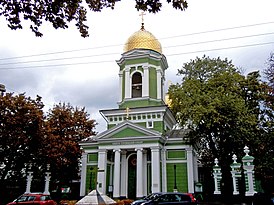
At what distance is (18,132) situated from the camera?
24062mm

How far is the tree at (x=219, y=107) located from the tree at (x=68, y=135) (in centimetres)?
1261

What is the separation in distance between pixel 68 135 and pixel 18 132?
1041 centimetres

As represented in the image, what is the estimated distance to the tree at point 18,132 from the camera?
23812 mm

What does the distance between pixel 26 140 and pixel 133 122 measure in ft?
33.2

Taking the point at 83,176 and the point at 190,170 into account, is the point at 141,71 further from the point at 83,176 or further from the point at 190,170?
the point at 83,176

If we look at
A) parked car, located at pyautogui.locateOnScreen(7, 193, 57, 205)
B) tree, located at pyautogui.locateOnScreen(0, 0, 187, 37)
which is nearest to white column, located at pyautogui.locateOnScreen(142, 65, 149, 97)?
parked car, located at pyautogui.locateOnScreen(7, 193, 57, 205)

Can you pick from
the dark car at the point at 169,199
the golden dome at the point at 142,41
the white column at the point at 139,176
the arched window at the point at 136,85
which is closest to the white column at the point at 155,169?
the white column at the point at 139,176

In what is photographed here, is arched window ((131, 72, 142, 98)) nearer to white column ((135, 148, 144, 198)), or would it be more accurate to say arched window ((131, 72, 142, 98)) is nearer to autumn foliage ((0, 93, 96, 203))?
white column ((135, 148, 144, 198))

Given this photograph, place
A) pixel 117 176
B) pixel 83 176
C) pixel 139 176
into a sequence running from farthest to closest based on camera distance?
1. pixel 83 176
2. pixel 117 176
3. pixel 139 176

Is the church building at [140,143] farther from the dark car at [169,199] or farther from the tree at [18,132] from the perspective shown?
the dark car at [169,199]

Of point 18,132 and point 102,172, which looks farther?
point 102,172

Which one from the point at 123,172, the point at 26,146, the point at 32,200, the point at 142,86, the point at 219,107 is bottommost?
the point at 32,200

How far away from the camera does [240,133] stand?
2477cm

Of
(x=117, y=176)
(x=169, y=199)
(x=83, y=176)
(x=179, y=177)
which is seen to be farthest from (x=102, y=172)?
(x=169, y=199)
